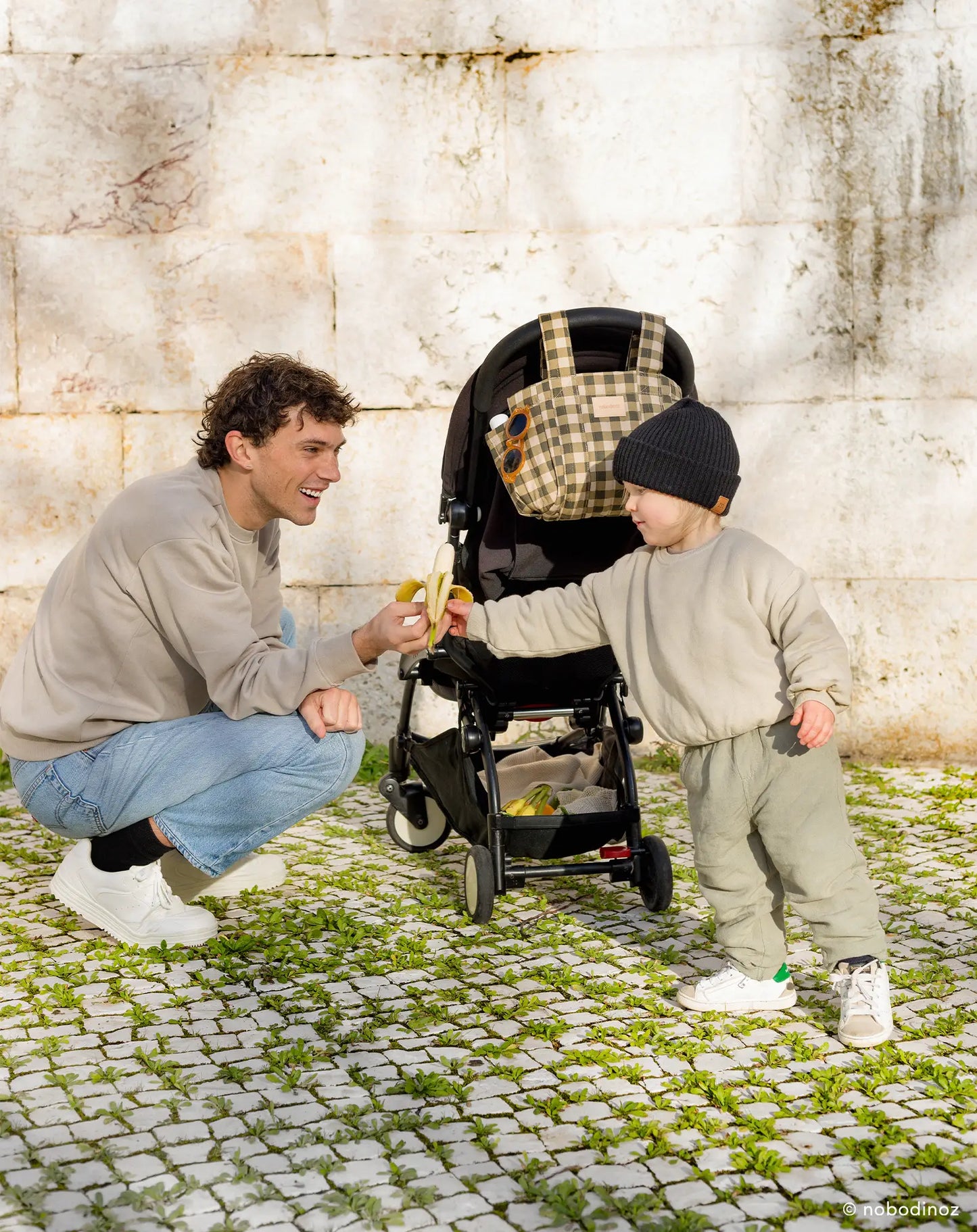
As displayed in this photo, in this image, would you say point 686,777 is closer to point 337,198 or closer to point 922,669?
point 922,669

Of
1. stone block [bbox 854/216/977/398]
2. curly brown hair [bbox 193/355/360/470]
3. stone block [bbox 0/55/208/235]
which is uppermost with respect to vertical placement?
stone block [bbox 0/55/208/235]

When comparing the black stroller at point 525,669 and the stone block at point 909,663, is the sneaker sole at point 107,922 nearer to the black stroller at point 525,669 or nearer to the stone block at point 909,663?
the black stroller at point 525,669

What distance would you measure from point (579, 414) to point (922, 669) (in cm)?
283

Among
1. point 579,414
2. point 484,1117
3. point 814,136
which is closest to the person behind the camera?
point 484,1117

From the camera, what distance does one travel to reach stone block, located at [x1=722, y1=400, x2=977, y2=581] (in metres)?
5.89

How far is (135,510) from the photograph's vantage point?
11.7 feet

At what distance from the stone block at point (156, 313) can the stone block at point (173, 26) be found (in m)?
0.81

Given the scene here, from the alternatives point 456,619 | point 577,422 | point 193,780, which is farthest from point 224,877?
point 577,422

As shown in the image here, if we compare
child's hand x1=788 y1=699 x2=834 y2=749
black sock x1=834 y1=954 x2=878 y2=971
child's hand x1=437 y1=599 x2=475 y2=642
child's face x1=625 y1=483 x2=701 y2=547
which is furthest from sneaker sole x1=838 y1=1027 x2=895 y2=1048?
child's hand x1=437 y1=599 x2=475 y2=642

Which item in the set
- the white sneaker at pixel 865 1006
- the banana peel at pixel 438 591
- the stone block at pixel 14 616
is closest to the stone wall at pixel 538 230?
→ the stone block at pixel 14 616

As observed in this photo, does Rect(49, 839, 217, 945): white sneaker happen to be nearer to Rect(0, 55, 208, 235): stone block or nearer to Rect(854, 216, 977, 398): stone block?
Rect(0, 55, 208, 235): stone block

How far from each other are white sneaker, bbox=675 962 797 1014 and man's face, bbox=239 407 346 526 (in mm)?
1533

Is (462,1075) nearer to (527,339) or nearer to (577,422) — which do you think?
(577,422)

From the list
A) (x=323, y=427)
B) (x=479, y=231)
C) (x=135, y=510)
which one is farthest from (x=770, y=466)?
(x=135, y=510)
